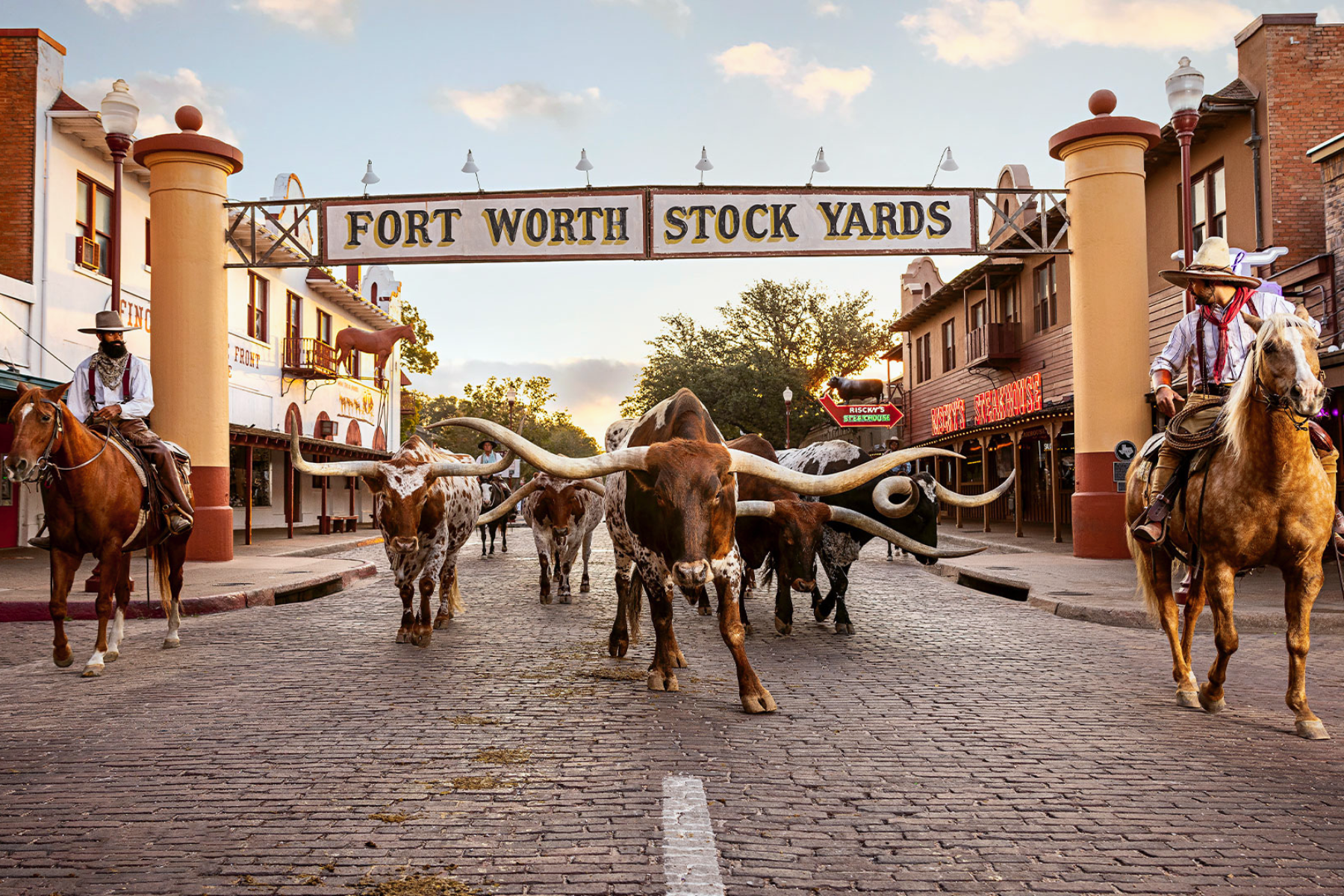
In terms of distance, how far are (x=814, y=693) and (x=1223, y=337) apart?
11.9 feet

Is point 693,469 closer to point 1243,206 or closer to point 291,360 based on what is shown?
point 1243,206

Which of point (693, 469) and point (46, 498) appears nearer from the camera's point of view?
point (693, 469)

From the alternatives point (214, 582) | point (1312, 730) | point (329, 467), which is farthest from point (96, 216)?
point (1312, 730)

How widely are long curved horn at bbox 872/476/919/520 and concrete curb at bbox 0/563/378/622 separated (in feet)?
24.3

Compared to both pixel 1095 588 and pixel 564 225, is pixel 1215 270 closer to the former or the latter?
pixel 1095 588

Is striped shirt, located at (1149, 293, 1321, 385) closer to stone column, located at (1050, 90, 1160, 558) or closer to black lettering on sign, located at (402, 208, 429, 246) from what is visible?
stone column, located at (1050, 90, 1160, 558)

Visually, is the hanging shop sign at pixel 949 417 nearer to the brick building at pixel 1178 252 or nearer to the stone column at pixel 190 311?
the brick building at pixel 1178 252

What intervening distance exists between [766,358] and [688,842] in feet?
163

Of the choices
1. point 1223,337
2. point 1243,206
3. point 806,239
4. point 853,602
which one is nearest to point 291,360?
point 806,239

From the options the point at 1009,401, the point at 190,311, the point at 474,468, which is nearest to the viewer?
the point at 474,468

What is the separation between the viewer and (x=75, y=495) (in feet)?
23.7

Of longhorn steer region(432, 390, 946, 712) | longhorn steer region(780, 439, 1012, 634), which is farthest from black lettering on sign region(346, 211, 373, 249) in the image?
longhorn steer region(432, 390, 946, 712)

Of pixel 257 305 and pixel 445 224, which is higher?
pixel 257 305

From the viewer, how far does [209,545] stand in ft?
51.0
